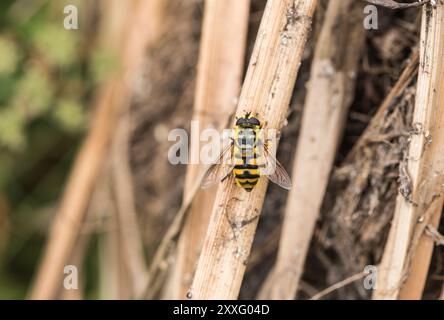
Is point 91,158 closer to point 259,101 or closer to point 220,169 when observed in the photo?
point 220,169

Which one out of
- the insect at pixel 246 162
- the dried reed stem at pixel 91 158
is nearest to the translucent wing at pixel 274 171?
the insect at pixel 246 162

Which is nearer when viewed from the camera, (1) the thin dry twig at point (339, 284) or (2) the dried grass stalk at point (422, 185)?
(2) the dried grass stalk at point (422, 185)

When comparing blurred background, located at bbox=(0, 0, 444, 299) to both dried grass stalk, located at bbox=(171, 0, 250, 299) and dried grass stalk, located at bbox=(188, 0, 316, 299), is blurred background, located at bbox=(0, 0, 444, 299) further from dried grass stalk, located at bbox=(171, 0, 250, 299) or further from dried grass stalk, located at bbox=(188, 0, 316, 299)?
dried grass stalk, located at bbox=(188, 0, 316, 299)

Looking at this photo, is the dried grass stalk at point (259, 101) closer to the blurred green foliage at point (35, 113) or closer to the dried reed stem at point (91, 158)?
the dried reed stem at point (91, 158)

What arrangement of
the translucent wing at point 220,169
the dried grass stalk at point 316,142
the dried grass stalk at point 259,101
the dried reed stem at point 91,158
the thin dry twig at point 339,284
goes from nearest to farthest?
the dried grass stalk at point 259,101
the translucent wing at point 220,169
the thin dry twig at point 339,284
the dried grass stalk at point 316,142
the dried reed stem at point 91,158

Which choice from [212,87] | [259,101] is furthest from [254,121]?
[212,87]

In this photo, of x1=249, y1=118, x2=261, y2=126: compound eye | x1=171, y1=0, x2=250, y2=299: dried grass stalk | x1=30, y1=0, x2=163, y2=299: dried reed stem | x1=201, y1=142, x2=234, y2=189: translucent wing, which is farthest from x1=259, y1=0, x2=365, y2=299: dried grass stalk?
x1=30, y1=0, x2=163, y2=299: dried reed stem

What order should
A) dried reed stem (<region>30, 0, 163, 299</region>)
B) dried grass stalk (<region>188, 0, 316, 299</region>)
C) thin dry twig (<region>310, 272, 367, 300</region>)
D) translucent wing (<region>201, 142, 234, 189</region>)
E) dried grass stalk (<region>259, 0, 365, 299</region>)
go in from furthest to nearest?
dried reed stem (<region>30, 0, 163, 299</region>), dried grass stalk (<region>259, 0, 365, 299</region>), thin dry twig (<region>310, 272, 367, 300</region>), translucent wing (<region>201, 142, 234, 189</region>), dried grass stalk (<region>188, 0, 316, 299</region>)
